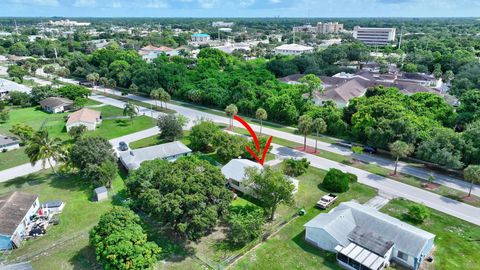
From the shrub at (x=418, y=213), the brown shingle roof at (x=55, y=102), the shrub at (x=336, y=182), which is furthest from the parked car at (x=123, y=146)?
the shrub at (x=418, y=213)

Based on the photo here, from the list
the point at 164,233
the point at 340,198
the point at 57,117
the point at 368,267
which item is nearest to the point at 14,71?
the point at 57,117

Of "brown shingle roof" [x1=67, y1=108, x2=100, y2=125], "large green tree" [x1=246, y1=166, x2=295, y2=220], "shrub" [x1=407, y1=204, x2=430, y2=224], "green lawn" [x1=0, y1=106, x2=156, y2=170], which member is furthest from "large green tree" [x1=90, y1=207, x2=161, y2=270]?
"brown shingle roof" [x1=67, y1=108, x2=100, y2=125]

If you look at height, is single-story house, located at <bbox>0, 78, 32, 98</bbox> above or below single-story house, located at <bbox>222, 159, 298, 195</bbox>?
above

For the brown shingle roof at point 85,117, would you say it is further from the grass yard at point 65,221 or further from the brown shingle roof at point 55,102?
the grass yard at point 65,221

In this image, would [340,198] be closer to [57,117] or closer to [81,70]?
[57,117]

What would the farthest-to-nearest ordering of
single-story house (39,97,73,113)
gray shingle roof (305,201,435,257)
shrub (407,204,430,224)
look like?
1. single-story house (39,97,73,113)
2. shrub (407,204,430,224)
3. gray shingle roof (305,201,435,257)

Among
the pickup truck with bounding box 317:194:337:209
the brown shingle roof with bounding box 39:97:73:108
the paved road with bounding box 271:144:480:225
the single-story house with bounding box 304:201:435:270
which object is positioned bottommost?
the paved road with bounding box 271:144:480:225

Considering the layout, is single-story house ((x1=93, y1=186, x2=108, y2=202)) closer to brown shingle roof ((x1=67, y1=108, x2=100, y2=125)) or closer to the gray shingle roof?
the gray shingle roof
